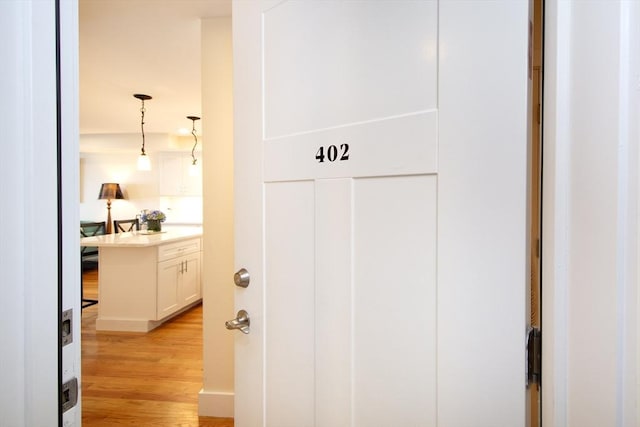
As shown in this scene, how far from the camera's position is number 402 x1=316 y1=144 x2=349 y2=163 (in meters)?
0.82

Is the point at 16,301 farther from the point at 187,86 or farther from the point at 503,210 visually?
the point at 187,86

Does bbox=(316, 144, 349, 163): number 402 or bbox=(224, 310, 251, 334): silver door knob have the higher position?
bbox=(316, 144, 349, 163): number 402

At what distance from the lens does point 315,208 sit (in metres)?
0.89

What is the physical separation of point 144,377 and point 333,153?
Answer: 8.98 ft

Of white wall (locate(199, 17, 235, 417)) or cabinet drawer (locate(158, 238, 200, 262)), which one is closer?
white wall (locate(199, 17, 235, 417))

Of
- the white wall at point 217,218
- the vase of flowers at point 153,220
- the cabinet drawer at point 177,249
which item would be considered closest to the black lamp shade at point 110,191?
the vase of flowers at point 153,220

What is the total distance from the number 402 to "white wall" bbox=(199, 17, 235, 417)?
4.85 feet

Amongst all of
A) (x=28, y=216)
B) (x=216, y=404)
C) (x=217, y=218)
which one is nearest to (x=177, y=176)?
(x=217, y=218)

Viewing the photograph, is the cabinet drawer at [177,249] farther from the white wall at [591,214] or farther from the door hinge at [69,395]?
the white wall at [591,214]

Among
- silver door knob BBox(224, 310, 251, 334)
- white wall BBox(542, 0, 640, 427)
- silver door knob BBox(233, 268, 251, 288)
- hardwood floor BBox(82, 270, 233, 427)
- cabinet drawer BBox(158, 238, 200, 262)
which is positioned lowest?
hardwood floor BBox(82, 270, 233, 427)

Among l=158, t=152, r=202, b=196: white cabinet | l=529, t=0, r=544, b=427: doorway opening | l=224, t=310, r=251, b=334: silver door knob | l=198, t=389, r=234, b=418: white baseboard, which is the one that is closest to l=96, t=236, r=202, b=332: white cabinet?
l=198, t=389, r=234, b=418: white baseboard

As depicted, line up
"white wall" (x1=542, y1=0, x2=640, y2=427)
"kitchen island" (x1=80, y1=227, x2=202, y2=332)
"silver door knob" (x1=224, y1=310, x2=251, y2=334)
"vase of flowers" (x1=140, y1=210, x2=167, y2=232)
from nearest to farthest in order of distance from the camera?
"white wall" (x1=542, y1=0, x2=640, y2=427), "silver door knob" (x1=224, y1=310, x2=251, y2=334), "kitchen island" (x1=80, y1=227, x2=202, y2=332), "vase of flowers" (x1=140, y1=210, x2=167, y2=232)

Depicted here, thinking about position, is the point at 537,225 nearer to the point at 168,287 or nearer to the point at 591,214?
the point at 591,214

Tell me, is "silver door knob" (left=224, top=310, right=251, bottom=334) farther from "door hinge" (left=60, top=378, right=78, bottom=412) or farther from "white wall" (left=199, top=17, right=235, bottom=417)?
"white wall" (left=199, top=17, right=235, bottom=417)
